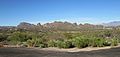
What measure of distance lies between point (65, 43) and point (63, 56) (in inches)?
544

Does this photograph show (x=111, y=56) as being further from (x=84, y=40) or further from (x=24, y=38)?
(x=24, y=38)

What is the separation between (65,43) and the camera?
34.8 meters

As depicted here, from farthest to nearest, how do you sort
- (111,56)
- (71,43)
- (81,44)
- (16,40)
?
(16,40), (71,43), (81,44), (111,56)

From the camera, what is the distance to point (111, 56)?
20.8 m

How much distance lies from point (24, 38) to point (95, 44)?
22410mm

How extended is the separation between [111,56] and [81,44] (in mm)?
12738

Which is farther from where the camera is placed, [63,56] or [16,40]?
[16,40]

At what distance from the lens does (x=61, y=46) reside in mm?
34688

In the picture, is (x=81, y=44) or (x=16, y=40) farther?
(x=16, y=40)

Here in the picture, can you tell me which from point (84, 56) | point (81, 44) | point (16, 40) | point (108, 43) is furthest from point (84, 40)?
point (16, 40)

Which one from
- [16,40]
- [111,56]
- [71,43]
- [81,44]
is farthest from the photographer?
[16,40]

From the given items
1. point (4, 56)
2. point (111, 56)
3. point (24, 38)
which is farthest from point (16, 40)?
point (111, 56)

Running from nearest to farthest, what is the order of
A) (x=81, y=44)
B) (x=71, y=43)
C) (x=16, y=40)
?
(x=81, y=44)
(x=71, y=43)
(x=16, y=40)

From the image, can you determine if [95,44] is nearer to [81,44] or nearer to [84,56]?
[81,44]
